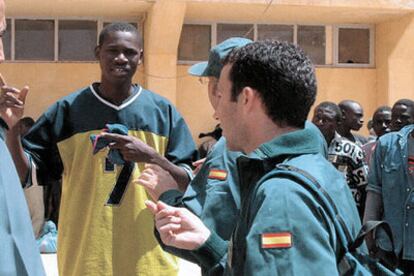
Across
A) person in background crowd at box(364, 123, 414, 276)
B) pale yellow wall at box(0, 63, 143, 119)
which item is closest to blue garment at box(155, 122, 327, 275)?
person in background crowd at box(364, 123, 414, 276)

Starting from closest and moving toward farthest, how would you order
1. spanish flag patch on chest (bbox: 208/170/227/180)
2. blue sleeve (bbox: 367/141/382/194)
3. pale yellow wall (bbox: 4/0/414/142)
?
spanish flag patch on chest (bbox: 208/170/227/180) < blue sleeve (bbox: 367/141/382/194) < pale yellow wall (bbox: 4/0/414/142)

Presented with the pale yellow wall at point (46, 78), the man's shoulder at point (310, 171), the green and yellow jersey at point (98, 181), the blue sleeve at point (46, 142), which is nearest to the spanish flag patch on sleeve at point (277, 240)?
the man's shoulder at point (310, 171)

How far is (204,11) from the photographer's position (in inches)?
510

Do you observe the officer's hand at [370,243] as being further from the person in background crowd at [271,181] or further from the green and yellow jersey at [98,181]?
the green and yellow jersey at [98,181]

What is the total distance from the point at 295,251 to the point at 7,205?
2.43 ft

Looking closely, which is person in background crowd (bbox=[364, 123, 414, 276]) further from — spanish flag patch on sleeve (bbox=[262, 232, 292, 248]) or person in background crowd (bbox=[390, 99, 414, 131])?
spanish flag patch on sleeve (bbox=[262, 232, 292, 248])

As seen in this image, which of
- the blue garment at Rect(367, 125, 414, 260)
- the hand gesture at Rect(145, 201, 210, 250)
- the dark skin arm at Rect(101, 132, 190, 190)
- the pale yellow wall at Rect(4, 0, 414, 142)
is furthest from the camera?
the pale yellow wall at Rect(4, 0, 414, 142)

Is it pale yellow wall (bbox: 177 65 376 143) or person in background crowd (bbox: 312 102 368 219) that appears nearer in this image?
person in background crowd (bbox: 312 102 368 219)

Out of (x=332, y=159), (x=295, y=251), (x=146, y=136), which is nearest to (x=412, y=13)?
(x=332, y=159)

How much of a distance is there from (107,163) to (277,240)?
1.75m

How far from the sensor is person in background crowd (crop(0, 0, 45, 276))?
6.10 feet

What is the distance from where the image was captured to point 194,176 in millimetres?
2922

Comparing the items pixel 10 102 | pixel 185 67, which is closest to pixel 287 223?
pixel 10 102

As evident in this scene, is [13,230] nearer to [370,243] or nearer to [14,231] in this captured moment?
[14,231]
